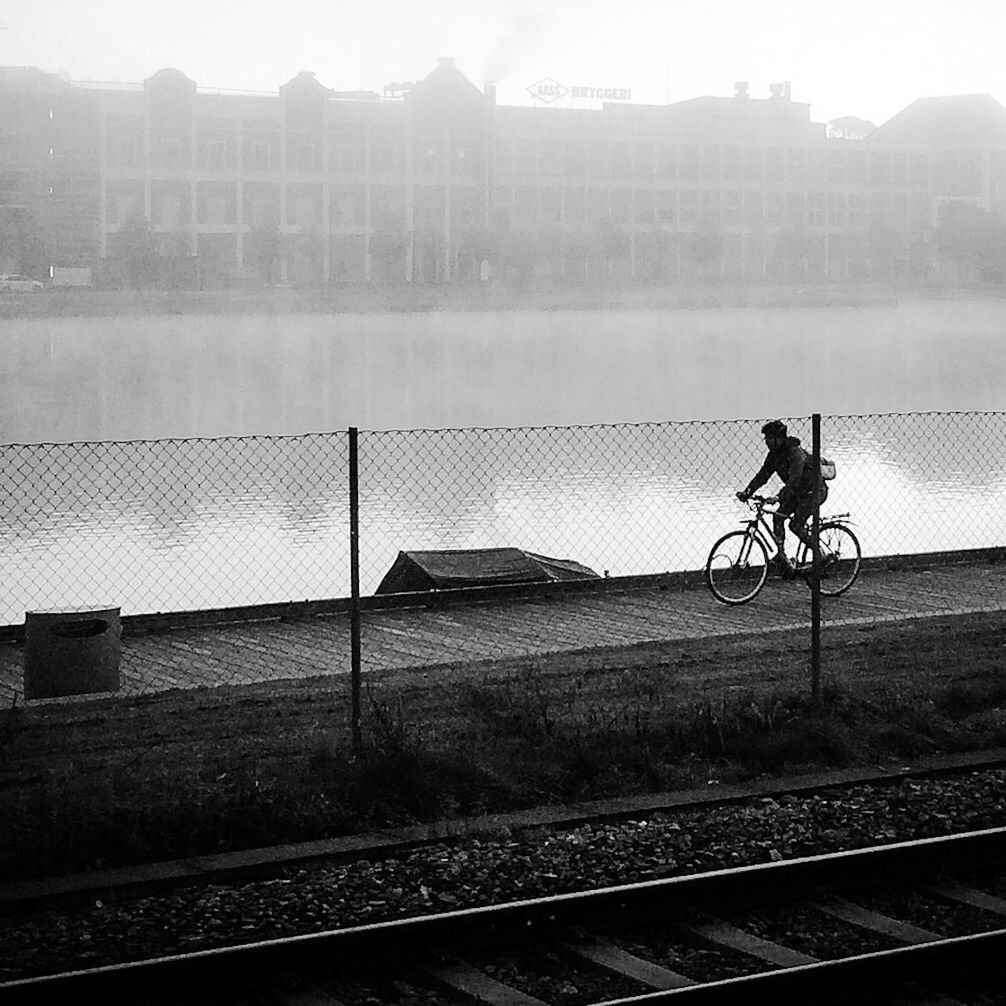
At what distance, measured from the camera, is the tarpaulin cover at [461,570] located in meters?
13.2

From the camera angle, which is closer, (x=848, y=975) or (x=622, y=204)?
(x=848, y=975)

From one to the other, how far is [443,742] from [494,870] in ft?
5.70

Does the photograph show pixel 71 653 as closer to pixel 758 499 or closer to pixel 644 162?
pixel 758 499

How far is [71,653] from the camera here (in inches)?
384

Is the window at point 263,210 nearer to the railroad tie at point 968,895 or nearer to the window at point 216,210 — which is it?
the window at point 216,210

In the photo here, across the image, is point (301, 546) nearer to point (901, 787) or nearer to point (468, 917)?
point (901, 787)

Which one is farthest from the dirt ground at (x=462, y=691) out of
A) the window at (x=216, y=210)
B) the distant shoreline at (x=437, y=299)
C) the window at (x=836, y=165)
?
the window at (x=836, y=165)

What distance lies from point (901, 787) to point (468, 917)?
2.60 m

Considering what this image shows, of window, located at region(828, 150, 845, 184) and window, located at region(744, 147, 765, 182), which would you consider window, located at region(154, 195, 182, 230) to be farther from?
window, located at region(828, 150, 845, 184)

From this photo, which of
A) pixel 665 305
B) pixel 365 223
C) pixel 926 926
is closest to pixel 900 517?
pixel 926 926

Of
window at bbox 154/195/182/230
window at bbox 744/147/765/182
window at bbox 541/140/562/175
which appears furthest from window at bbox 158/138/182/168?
window at bbox 744/147/765/182

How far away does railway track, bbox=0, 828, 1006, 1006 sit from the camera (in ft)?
15.9

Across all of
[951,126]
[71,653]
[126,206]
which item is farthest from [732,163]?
[71,653]

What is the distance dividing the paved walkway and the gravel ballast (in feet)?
12.7
